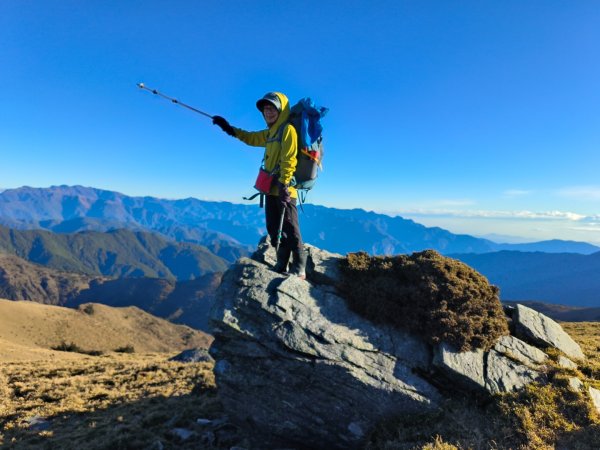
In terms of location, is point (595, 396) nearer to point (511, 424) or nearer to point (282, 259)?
point (511, 424)

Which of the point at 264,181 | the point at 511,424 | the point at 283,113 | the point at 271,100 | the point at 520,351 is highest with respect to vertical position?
the point at 271,100

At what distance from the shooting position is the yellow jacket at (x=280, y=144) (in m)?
10.1

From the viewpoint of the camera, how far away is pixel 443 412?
947 cm

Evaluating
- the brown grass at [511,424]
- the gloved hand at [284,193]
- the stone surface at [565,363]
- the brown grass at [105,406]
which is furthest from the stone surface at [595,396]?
the brown grass at [105,406]

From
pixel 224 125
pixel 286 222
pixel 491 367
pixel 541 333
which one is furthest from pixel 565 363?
pixel 224 125

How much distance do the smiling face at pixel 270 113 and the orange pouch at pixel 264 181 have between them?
1544mm

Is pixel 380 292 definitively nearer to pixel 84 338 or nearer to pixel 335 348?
pixel 335 348

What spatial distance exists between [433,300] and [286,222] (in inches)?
200

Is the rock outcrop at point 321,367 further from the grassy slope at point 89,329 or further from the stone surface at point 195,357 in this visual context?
the grassy slope at point 89,329

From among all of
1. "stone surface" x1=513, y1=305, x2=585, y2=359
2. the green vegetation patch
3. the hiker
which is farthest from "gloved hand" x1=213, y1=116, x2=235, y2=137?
"stone surface" x1=513, y1=305, x2=585, y2=359

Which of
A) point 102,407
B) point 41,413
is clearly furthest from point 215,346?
point 41,413

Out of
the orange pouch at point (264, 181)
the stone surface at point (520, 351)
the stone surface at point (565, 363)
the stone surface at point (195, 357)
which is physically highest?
the orange pouch at point (264, 181)

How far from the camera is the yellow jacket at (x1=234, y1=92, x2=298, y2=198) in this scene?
33.1ft

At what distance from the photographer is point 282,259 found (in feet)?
39.7
